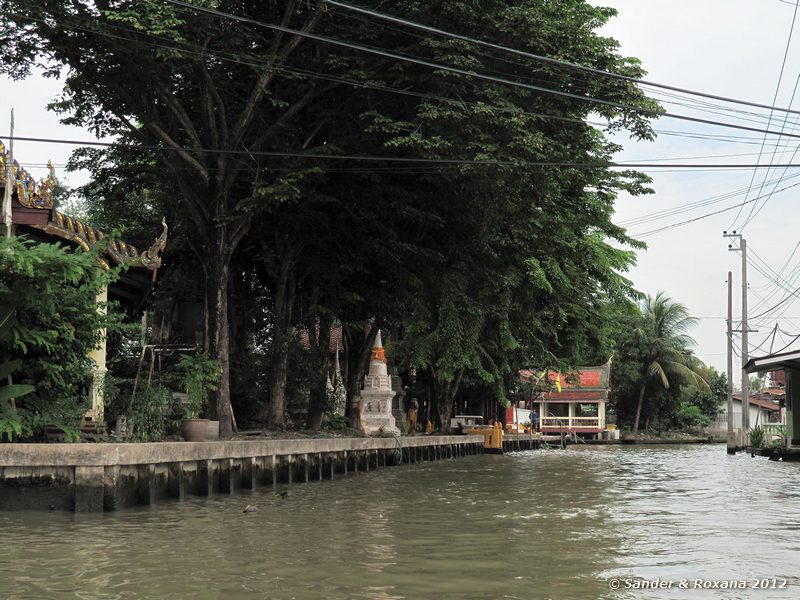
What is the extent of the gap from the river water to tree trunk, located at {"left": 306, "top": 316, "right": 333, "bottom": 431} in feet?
31.6

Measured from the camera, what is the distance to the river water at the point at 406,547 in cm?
876

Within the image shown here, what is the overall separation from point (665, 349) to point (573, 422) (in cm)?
938

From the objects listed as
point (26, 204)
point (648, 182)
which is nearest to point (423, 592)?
point (26, 204)

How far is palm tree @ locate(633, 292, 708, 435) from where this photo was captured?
69188 millimetres

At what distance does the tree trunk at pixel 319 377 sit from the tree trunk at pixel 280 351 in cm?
199

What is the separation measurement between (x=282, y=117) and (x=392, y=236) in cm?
524

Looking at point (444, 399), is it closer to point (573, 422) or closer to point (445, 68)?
point (445, 68)

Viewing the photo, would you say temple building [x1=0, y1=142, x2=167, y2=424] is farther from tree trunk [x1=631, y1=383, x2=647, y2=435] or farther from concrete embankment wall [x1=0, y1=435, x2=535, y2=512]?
tree trunk [x1=631, y1=383, x2=647, y2=435]

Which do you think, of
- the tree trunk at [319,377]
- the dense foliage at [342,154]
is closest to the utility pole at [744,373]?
the dense foliage at [342,154]

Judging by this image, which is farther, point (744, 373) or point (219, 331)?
point (744, 373)

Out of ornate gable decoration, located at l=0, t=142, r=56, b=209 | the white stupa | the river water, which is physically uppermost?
ornate gable decoration, located at l=0, t=142, r=56, b=209

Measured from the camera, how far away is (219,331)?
2164cm

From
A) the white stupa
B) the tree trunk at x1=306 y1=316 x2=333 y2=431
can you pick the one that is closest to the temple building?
the tree trunk at x1=306 y1=316 x2=333 y2=431

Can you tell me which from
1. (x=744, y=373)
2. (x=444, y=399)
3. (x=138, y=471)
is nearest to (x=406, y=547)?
(x=138, y=471)
